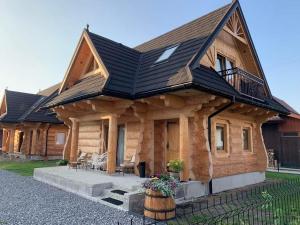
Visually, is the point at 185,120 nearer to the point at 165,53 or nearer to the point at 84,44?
the point at 165,53

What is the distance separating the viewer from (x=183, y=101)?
308 inches

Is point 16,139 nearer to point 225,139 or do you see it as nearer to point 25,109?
point 25,109


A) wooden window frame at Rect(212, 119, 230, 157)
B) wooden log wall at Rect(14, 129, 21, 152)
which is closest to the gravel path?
wooden window frame at Rect(212, 119, 230, 157)

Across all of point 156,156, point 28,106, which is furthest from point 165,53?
point 28,106

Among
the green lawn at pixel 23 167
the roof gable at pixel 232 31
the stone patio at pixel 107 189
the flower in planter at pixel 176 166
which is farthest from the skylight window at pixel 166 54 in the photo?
the green lawn at pixel 23 167

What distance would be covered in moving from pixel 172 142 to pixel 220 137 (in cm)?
195

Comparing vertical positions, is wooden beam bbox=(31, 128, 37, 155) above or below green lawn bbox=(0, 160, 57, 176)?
above

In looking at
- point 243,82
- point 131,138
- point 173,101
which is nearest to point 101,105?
Result: point 131,138

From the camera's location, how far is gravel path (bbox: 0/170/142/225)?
516 centimetres

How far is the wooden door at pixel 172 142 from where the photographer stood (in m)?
8.94

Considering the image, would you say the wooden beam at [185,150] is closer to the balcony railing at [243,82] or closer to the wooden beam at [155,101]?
the wooden beam at [155,101]

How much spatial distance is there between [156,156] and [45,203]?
4193 millimetres

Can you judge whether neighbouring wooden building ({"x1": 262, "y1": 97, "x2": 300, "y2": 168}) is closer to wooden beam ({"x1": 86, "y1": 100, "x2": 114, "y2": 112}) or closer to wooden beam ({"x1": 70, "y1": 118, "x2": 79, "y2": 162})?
wooden beam ({"x1": 86, "y1": 100, "x2": 114, "y2": 112})

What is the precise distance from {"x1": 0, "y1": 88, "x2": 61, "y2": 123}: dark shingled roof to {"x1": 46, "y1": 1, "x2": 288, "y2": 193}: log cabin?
8.68 m
